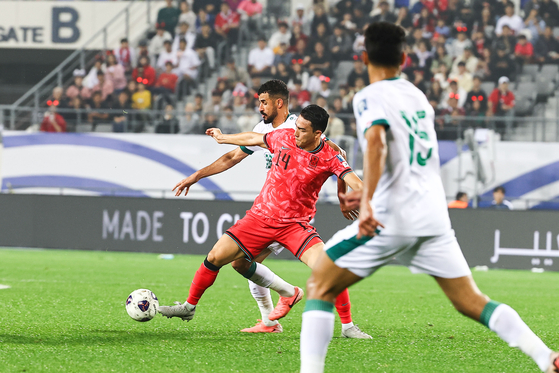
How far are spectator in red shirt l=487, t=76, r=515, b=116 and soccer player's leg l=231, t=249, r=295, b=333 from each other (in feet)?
40.3

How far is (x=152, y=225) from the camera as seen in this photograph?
48.8ft

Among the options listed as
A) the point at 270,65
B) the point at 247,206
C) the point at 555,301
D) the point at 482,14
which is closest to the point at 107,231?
the point at 247,206

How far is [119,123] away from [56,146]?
1481mm

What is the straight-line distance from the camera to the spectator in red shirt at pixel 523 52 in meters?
19.0

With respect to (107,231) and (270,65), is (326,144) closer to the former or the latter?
(107,231)

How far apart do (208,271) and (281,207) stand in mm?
790

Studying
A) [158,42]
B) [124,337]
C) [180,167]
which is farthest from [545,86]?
[124,337]

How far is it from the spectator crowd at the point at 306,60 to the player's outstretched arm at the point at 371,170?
44.1 feet

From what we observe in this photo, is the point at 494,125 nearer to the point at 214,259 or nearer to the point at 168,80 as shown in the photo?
the point at 168,80

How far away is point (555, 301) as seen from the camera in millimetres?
9422

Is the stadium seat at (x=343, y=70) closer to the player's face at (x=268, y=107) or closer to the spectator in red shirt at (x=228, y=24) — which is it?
the spectator in red shirt at (x=228, y=24)

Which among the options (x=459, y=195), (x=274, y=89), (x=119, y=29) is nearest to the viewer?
(x=274, y=89)

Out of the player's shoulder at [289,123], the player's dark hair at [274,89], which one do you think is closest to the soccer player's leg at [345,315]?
the player's shoulder at [289,123]

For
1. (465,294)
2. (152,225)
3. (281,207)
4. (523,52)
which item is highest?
(523,52)
